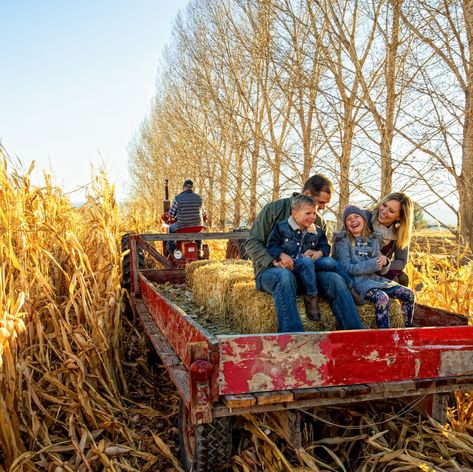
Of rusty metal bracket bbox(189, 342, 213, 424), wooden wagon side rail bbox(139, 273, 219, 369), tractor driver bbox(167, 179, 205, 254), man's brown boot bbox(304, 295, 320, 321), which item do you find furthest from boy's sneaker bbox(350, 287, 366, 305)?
tractor driver bbox(167, 179, 205, 254)

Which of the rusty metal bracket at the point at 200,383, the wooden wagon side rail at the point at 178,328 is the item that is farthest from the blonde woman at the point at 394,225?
the rusty metal bracket at the point at 200,383

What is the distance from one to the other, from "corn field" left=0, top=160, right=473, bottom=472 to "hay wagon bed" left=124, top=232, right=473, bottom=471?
0.90 feet

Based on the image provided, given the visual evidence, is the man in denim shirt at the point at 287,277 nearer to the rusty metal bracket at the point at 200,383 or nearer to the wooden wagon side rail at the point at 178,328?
the wooden wagon side rail at the point at 178,328

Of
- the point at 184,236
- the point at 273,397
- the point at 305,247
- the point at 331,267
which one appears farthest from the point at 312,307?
the point at 184,236

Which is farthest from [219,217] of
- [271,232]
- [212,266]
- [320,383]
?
[320,383]

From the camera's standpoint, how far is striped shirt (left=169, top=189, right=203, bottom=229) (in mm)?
7977

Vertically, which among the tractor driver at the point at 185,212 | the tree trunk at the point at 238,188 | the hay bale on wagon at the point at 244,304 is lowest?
the hay bale on wagon at the point at 244,304

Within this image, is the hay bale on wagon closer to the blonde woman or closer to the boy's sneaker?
the boy's sneaker

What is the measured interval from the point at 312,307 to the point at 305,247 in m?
0.52

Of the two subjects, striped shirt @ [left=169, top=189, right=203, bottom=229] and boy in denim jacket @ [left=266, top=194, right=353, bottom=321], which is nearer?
boy in denim jacket @ [left=266, top=194, right=353, bottom=321]

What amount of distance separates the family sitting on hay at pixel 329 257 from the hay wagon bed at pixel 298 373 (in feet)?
2.29

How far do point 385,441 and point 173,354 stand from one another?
144cm

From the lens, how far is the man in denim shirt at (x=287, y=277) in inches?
128

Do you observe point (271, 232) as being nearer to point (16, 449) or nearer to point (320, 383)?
point (320, 383)
